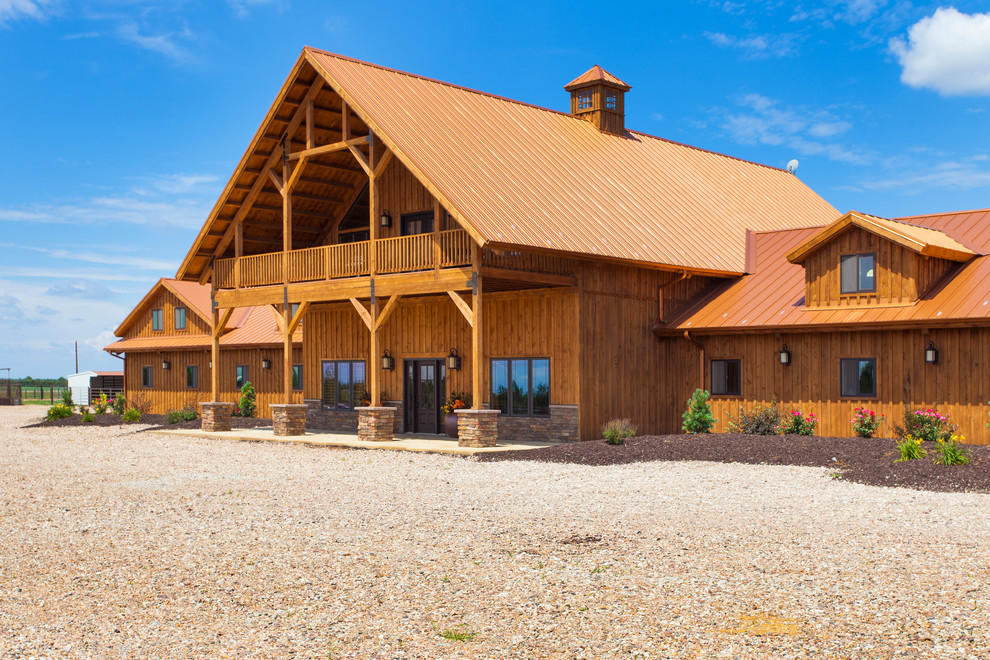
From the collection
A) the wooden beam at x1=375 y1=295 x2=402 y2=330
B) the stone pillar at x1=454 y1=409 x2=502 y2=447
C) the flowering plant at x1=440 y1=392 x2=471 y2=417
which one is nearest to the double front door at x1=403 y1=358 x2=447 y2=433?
the flowering plant at x1=440 y1=392 x2=471 y2=417

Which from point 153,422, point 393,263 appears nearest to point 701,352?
point 393,263

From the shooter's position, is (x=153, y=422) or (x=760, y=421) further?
(x=153, y=422)

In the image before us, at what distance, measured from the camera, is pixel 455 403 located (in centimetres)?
2355

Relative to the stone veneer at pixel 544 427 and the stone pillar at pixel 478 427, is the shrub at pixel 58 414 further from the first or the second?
the stone pillar at pixel 478 427

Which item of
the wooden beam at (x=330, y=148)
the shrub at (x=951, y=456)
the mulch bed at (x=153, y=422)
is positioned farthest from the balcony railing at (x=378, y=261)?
the shrub at (x=951, y=456)

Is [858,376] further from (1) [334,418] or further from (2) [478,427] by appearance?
(1) [334,418]

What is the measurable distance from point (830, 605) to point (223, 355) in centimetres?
3076

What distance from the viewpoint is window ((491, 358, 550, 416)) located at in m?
22.5

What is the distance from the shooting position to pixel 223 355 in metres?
35.5

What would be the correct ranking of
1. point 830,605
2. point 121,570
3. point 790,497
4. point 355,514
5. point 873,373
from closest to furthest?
point 830,605
point 121,570
point 355,514
point 790,497
point 873,373

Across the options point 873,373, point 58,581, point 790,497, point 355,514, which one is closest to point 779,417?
point 873,373

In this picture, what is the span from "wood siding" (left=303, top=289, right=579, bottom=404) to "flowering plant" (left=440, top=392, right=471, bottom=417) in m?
0.28

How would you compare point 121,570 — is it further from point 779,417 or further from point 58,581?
point 779,417

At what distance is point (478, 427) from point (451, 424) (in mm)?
3381
